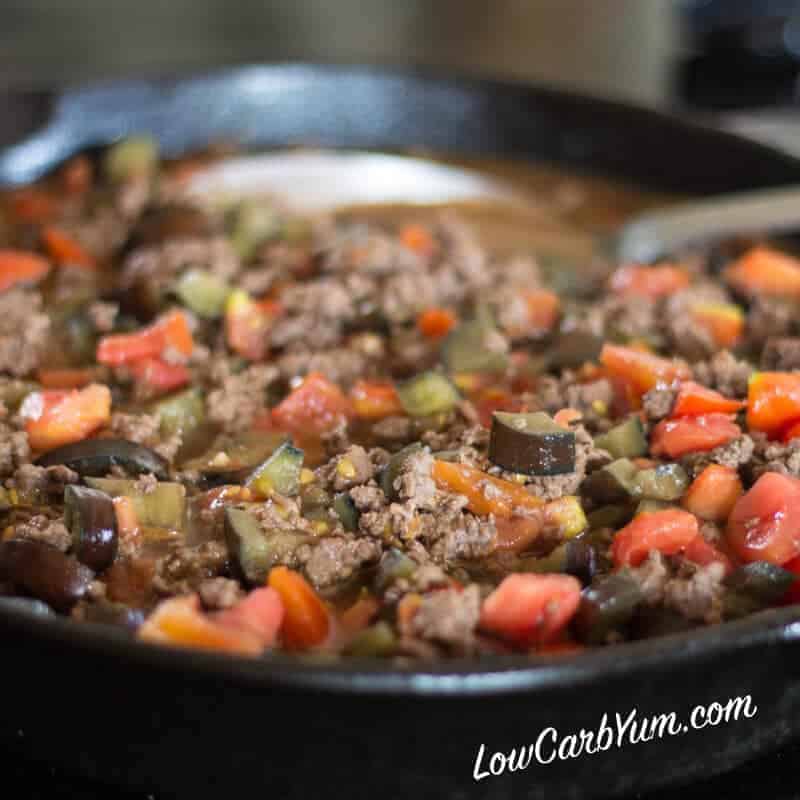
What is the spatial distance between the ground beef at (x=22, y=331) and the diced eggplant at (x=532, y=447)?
1359 millimetres

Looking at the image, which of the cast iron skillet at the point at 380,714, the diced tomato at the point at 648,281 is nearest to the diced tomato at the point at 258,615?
the cast iron skillet at the point at 380,714

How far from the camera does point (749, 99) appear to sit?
5.54 metres

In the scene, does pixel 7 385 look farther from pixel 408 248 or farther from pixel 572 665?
pixel 572 665

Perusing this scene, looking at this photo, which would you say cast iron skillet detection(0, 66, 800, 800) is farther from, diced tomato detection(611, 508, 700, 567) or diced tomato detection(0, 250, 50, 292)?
diced tomato detection(0, 250, 50, 292)

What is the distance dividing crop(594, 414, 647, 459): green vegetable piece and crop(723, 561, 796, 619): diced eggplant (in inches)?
21.3

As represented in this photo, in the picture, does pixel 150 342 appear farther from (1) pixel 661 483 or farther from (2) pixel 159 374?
(1) pixel 661 483

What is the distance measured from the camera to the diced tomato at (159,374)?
3.17 meters

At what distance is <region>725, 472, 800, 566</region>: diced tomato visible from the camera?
7.99 feet

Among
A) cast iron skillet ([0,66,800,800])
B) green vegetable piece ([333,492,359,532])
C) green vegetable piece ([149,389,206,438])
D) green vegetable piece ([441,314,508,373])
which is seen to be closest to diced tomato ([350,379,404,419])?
green vegetable piece ([441,314,508,373])

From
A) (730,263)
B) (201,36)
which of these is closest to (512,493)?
(730,263)

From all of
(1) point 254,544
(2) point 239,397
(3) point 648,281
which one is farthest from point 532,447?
(3) point 648,281

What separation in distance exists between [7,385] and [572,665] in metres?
1.86

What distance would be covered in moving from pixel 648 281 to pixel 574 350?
28.2 inches

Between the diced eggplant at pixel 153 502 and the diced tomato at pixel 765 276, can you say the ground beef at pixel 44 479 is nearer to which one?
the diced eggplant at pixel 153 502
